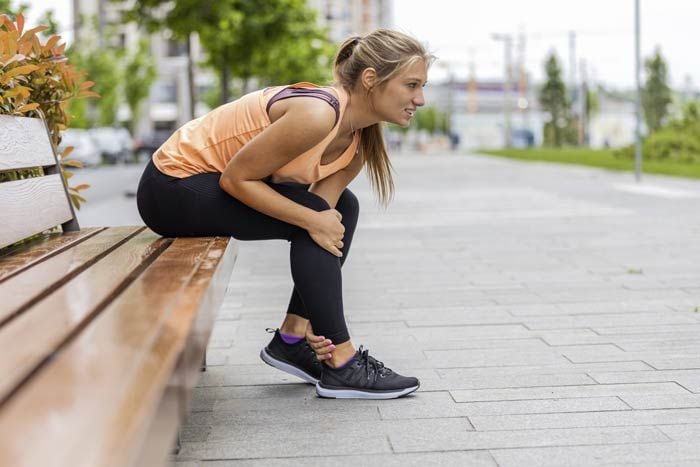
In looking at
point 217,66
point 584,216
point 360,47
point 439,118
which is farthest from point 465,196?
point 439,118

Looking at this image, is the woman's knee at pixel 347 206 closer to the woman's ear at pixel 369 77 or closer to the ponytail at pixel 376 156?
the ponytail at pixel 376 156

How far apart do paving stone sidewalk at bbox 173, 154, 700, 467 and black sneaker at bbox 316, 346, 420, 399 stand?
0.04 m

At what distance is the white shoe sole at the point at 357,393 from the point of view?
3.53 metres

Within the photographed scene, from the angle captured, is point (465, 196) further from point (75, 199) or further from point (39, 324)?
point (39, 324)

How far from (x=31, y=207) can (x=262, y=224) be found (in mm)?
885

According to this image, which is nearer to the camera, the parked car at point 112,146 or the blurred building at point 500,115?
the parked car at point 112,146

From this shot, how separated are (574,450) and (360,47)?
146 cm

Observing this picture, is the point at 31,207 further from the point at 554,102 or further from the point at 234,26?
the point at 554,102

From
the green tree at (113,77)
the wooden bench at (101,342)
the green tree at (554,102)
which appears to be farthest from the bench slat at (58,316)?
the green tree at (554,102)

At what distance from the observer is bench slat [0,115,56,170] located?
12.3 feet

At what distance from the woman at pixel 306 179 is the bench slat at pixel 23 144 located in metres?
0.48

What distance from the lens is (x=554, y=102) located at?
78.9m

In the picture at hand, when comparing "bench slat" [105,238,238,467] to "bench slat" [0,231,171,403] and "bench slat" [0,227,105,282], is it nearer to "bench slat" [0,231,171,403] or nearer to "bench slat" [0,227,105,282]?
"bench slat" [0,231,171,403]

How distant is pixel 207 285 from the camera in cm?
241
